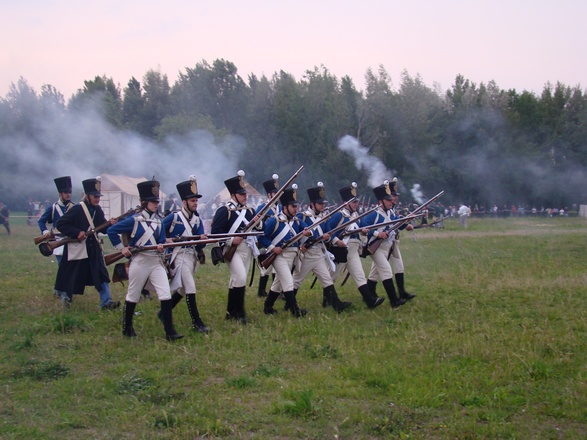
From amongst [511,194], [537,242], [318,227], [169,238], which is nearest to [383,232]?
[318,227]

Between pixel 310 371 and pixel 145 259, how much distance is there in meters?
3.08

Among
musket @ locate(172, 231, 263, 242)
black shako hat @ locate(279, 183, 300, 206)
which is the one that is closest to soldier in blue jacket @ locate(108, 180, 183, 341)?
musket @ locate(172, 231, 263, 242)

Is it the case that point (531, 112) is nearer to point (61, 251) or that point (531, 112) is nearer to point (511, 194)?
point (511, 194)

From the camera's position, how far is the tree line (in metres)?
47.6

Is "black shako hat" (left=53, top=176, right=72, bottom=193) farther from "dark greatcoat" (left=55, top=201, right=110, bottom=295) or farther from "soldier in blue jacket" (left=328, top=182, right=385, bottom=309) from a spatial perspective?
"soldier in blue jacket" (left=328, top=182, right=385, bottom=309)

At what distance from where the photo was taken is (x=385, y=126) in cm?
4769

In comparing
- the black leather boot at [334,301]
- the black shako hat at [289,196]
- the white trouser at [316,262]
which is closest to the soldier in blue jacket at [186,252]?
the black shako hat at [289,196]

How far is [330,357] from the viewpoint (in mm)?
7688

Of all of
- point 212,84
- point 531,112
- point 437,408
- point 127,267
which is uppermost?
point 212,84

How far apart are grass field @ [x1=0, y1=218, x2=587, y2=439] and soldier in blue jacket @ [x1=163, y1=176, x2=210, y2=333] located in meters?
0.44

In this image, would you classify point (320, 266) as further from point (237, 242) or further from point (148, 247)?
point (148, 247)

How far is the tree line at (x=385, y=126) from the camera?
4762 centimetres

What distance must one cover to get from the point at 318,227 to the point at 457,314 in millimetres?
2581

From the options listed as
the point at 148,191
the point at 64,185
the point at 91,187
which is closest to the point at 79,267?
the point at 91,187
